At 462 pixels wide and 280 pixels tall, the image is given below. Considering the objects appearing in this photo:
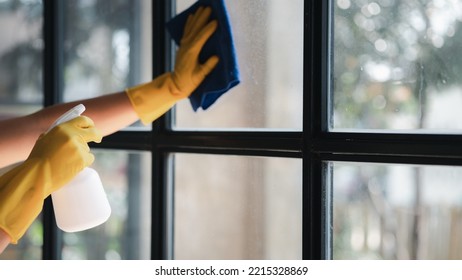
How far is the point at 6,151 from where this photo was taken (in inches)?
57.0

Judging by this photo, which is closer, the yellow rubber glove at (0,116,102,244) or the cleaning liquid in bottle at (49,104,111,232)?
the yellow rubber glove at (0,116,102,244)

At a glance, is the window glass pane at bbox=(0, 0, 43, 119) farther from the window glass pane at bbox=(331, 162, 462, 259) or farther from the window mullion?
the window glass pane at bbox=(331, 162, 462, 259)

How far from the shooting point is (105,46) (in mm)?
1944

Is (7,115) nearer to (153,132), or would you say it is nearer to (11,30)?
A: (11,30)

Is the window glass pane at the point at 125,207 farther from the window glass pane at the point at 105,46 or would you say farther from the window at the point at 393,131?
the window at the point at 393,131

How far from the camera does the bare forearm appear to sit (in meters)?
1.45

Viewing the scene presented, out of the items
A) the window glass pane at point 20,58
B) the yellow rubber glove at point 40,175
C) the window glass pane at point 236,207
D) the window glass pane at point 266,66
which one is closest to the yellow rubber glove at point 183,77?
the window glass pane at point 266,66

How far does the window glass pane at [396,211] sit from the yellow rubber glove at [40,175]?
540 millimetres

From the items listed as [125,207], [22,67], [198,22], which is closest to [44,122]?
[198,22]

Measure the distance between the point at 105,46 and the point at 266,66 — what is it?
0.66 metres

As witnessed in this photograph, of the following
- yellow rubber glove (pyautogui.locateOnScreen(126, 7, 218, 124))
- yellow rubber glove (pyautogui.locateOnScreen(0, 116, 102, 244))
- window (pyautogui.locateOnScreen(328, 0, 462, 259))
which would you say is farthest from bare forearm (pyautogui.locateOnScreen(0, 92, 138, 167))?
window (pyautogui.locateOnScreen(328, 0, 462, 259))

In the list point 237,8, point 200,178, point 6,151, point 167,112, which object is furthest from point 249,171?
point 6,151

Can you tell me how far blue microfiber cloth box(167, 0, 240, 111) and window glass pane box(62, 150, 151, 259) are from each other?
0.40 meters

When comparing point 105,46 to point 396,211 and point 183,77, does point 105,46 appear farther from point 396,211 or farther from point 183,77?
point 396,211
